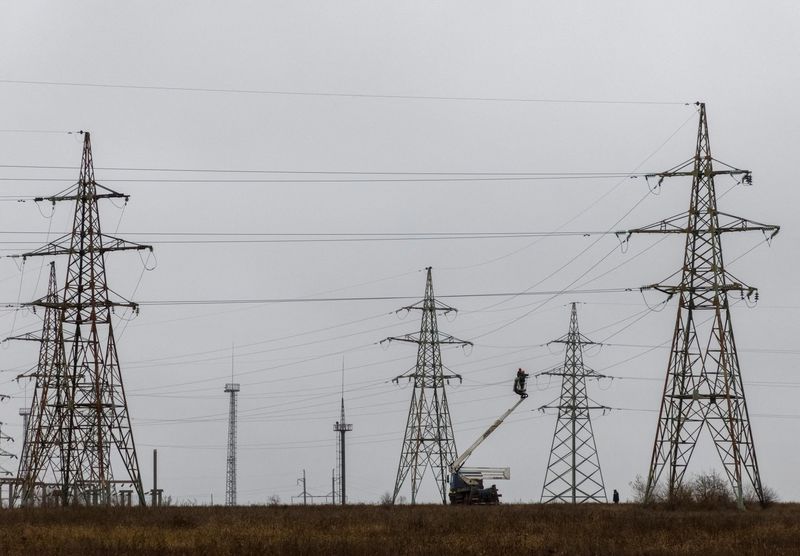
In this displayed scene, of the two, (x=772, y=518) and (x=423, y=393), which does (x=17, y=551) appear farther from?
(x=423, y=393)

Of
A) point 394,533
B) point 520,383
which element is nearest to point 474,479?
point 520,383

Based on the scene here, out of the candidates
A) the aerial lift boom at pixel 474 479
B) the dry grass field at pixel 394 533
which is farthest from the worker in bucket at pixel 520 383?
the dry grass field at pixel 394 533

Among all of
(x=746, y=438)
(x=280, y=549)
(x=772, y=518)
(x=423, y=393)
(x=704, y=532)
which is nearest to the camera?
(x=280, y=549)

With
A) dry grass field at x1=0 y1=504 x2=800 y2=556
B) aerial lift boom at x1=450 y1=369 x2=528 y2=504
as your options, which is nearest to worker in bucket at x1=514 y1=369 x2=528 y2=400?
aerial lift boom at x1=450 y1=369 x2=528 y2=504

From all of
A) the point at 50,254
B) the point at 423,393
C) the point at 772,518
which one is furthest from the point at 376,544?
the point at 423,393

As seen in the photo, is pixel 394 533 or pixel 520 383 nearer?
pixel 394 533

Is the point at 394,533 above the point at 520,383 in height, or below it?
below

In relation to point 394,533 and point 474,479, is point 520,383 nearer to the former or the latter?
point 474,479

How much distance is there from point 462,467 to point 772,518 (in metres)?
35.6

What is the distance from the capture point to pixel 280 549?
31.0m

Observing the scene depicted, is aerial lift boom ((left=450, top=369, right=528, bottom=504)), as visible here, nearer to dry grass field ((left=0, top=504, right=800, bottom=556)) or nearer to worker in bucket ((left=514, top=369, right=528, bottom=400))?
worker in bucket ((left=514, top=369, right=528, bottom=400))

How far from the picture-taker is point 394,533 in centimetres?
3784

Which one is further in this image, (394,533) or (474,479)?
(474,479)

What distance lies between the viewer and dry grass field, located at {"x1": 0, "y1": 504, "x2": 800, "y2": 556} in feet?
104
